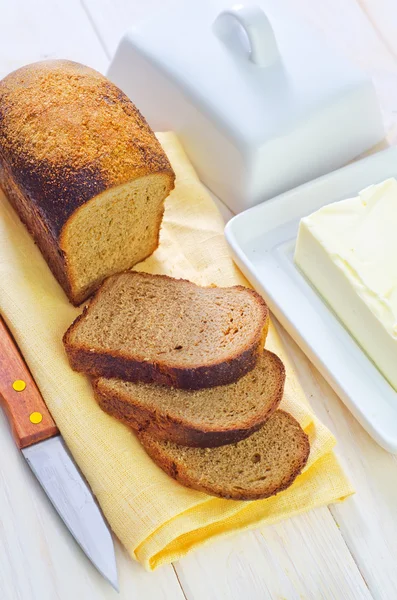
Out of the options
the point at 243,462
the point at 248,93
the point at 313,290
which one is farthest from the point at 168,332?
the point at 248,93

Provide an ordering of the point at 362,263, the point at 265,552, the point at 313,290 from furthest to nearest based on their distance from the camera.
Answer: the point at 313,290, the point at 362,263, the point at 265,552

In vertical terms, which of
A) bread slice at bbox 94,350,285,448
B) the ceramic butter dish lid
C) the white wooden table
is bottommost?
the white wooden table

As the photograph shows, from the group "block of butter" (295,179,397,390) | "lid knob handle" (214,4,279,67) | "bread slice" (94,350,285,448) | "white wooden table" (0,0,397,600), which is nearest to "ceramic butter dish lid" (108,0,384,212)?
"lid knob handle" (214,4,279,67)

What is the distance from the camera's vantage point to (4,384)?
1.95 metres

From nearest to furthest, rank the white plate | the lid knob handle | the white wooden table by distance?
the white wooden table
the white plate
the lid knob handle

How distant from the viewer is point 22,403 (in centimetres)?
193

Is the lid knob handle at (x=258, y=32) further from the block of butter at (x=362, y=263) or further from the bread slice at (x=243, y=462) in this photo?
the bread slice at (x=243, y=462)

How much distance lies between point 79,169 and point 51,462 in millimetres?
729

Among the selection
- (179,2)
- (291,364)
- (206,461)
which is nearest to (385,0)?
(179,2)

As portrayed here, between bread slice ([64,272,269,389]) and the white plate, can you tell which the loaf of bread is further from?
the white plate

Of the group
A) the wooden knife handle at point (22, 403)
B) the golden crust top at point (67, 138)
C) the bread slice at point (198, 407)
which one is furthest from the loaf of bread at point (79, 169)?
the bread slice at point (198, 407)

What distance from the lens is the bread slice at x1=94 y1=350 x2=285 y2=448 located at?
1.84 metres

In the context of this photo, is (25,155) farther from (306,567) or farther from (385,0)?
(385,0)

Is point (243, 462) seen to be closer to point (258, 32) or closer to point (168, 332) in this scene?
point (168, 332)
